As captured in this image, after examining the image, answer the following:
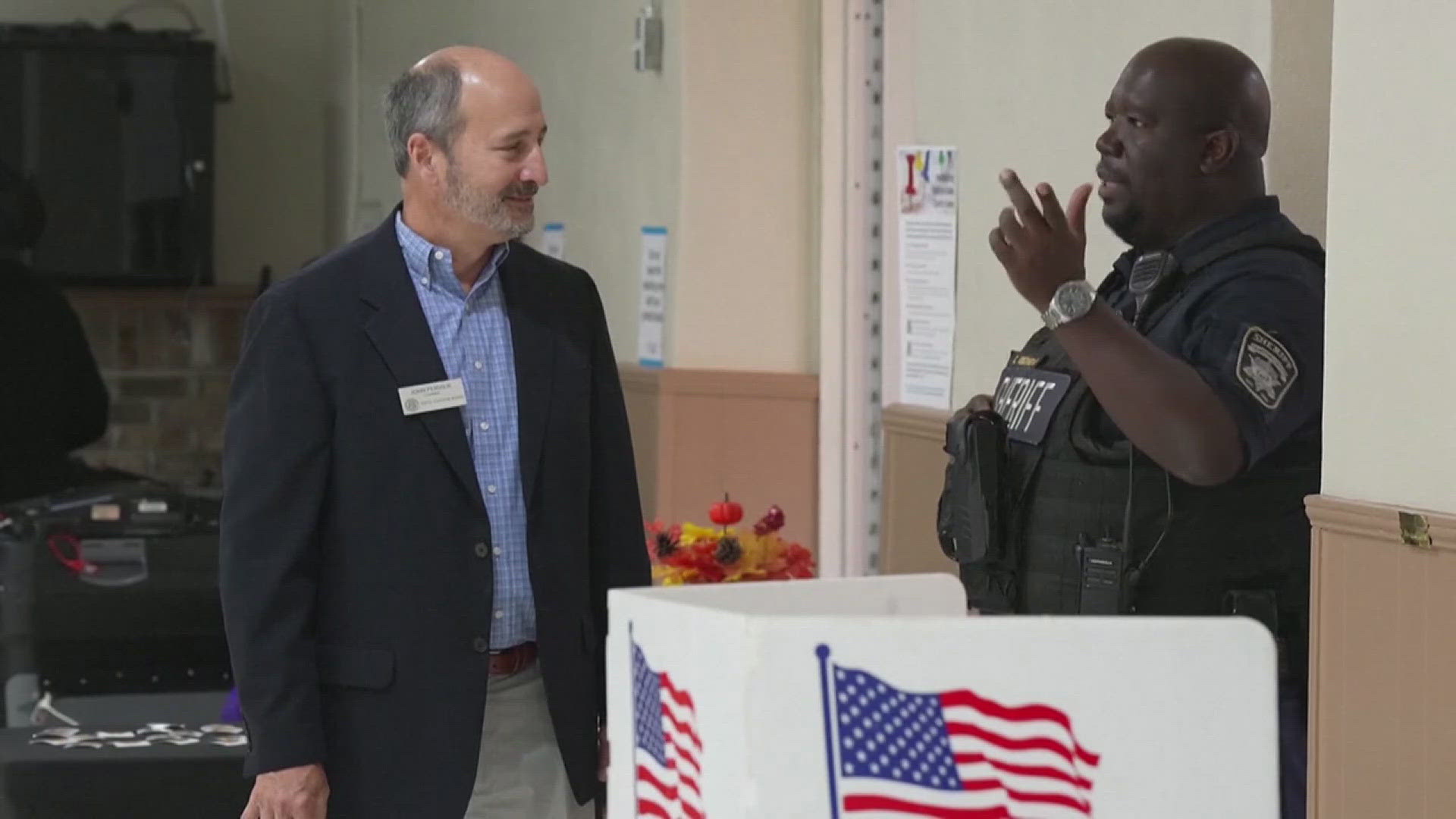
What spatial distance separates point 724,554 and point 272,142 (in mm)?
5209

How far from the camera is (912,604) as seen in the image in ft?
5.46

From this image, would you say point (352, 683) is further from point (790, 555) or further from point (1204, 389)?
point (790, 555)

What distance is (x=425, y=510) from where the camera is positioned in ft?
7.61

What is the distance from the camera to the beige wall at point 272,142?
8.09 meters

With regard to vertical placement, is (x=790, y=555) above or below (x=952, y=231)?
below

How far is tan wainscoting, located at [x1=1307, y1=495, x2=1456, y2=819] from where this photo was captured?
217 cm

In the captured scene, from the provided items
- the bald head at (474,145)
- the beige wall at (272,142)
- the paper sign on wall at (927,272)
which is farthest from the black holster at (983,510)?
the beige wall at (272,142)

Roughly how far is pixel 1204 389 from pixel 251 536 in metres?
1.08

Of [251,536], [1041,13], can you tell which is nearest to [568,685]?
[251,536]

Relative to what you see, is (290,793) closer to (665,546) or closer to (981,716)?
(981,716)

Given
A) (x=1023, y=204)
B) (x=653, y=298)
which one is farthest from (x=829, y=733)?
(x=653, y=298)

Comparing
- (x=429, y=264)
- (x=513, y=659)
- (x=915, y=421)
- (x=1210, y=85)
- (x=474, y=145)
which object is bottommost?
(x=513, y=659)

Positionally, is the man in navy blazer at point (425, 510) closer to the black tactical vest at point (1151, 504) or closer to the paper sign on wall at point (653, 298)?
the black tactical vest at point (1151, 504)

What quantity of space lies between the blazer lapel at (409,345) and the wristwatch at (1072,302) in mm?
692
